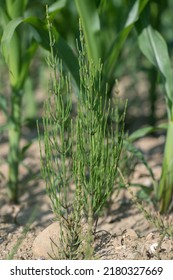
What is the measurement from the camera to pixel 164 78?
120 inches

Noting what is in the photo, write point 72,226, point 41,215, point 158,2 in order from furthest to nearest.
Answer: point 158,2, point 41,215, point 72,226

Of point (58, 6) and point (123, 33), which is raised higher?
point (58, 6)

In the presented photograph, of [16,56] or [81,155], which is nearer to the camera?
[81,155]

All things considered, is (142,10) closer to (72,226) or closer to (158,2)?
(158,2)

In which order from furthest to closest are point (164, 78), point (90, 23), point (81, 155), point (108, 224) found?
point (108, 224), point (164, 78), point (90, 23), point (81, 155)

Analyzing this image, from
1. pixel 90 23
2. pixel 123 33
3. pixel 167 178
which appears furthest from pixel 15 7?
pixel 167 178

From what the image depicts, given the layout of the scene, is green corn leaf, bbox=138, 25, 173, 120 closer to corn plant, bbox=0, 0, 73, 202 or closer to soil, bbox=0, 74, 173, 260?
corn plant, bbox=0, 0, 73, 202

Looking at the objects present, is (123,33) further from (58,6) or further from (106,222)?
(106,222)

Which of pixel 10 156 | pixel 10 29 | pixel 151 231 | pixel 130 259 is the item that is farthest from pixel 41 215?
pixel 10 29

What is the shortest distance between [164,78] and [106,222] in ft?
2.49

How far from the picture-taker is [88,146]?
8.07 feet

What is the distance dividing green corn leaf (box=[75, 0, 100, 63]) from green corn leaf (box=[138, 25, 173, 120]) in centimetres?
27

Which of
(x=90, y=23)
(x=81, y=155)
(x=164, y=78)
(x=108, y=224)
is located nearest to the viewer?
(x=81, y=155)

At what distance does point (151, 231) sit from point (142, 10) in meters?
1.05
